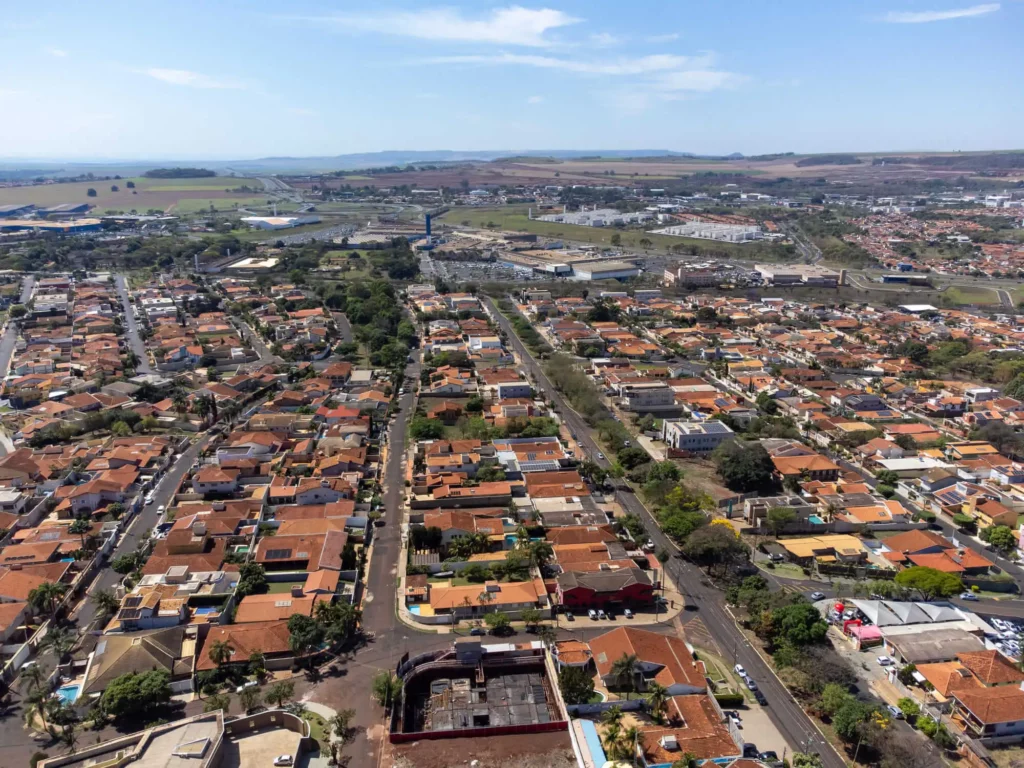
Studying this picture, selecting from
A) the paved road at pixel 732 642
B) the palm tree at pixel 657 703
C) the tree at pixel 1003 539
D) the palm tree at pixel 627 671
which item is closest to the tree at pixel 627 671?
the palm tree at pixel 627 671

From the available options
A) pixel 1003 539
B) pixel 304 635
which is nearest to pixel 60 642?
pixel 304 635

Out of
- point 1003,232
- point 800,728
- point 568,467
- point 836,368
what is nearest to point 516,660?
point 800,728

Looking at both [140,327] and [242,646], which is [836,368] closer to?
[242,646]

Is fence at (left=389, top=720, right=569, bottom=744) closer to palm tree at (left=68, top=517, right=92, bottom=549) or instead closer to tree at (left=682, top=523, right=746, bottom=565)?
tree at (left=682, top=523, right=746, bottom=565)

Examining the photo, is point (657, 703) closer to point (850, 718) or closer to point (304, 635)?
point (850, 718)

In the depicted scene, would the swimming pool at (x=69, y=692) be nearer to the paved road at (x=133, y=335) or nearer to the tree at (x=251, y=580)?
the tree at (x=251, y=580)

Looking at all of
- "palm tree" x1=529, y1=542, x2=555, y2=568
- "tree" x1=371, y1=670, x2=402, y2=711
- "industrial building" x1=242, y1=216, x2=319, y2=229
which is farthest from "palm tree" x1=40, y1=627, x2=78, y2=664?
"industrial building" x1=242, y1=216, x2=319, y2=229
